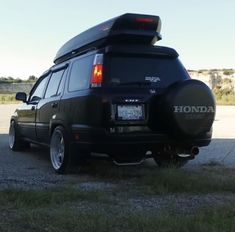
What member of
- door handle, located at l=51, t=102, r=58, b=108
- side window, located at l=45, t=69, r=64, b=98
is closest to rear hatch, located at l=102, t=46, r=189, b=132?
door handle, located at l=51, t=102, r=58, b=108

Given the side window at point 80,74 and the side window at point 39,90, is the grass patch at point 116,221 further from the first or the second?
the side window at point 39,90

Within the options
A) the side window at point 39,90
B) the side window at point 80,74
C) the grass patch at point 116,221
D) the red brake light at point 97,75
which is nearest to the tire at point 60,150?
the side window at point 80,74

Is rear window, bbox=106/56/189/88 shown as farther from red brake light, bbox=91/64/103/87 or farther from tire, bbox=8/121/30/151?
tire, bbox=8/121/30/151

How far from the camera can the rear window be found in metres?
7.23

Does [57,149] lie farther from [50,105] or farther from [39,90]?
[39,90]

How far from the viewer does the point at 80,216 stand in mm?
4906

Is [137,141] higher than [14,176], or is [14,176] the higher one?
[137,141]

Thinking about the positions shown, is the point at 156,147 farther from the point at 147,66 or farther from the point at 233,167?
the point at 233,167

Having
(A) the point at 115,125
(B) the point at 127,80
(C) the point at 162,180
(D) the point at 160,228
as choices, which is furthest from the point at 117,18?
(D) the point at 160,228

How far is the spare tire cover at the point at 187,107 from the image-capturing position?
690 centimetres

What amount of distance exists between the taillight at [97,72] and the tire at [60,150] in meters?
1.00

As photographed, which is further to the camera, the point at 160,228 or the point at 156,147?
the point at 156,147

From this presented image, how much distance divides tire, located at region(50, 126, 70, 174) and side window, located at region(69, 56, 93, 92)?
0.71 m

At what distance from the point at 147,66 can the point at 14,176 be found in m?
2.52
